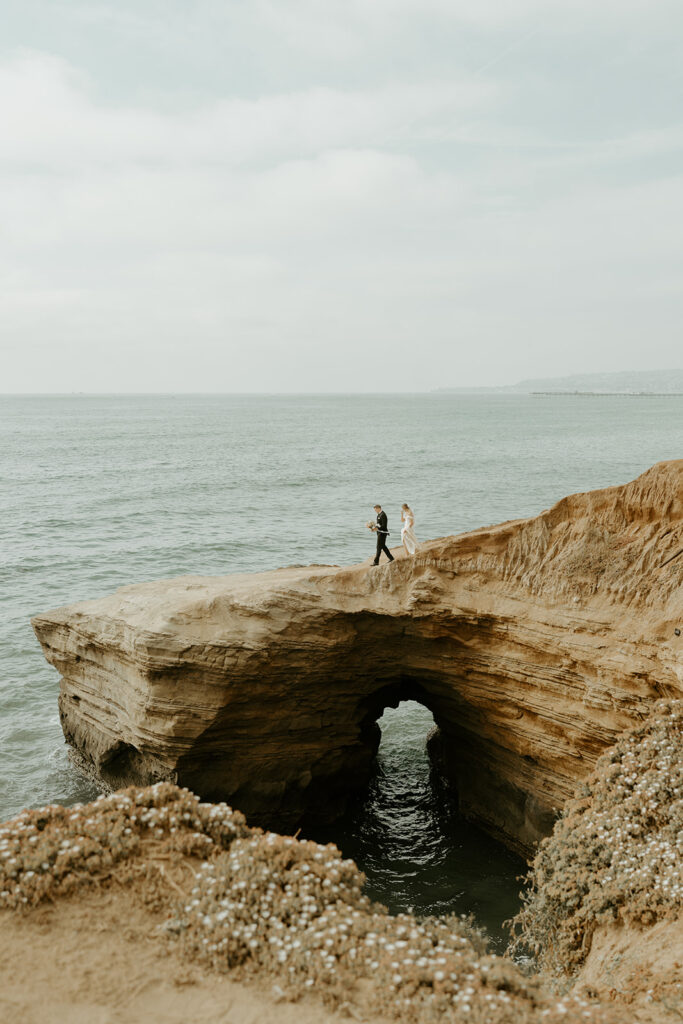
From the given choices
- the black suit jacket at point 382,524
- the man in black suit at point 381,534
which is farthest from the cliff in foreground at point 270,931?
the black suit jacket at point 382,524

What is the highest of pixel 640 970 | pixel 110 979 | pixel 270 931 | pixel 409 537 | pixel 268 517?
pixel 409 537

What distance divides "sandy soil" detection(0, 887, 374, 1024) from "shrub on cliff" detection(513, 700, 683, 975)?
4.95m

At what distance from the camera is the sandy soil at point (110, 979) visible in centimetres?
643

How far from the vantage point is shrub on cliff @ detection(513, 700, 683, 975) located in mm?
9672

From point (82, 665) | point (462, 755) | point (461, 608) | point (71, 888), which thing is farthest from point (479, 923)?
point (82, 665)

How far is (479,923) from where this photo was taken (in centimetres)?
1328

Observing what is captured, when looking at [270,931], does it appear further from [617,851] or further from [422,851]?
[422,851]

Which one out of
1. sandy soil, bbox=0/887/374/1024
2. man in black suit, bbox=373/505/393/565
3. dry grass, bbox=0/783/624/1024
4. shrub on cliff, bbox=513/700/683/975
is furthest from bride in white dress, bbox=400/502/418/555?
sandy soil, bbox=0/887/374/1024

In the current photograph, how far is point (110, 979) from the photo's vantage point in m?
6.88

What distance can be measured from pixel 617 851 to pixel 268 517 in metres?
34.8

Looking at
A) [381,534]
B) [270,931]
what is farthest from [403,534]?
[270,931]

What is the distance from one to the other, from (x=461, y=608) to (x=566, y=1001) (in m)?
7.59

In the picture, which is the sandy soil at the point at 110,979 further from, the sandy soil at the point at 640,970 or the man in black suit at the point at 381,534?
the man in black suit at the point at 381,534

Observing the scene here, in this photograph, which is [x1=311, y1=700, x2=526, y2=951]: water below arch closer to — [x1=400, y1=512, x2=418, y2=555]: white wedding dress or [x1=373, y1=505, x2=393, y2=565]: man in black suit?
[x1=373, y1=505, x2=393, y2=565]: man in black suit
